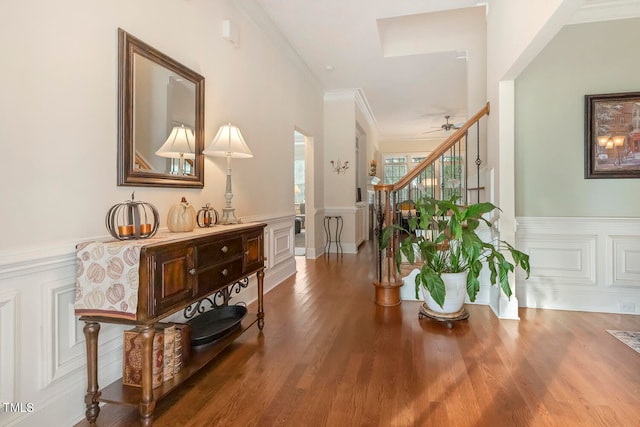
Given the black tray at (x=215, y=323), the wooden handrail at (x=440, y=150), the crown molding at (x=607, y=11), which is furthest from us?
the wooden handrail at (x=440, y=150)

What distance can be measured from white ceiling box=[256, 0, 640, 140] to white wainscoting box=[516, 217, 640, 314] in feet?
6.35

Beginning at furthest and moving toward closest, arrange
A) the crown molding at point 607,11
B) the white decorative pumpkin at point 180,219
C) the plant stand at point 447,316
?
the crown molding at point 607,11, the plant stand at point 447,316, the white decorative pumpkin at point 180,219

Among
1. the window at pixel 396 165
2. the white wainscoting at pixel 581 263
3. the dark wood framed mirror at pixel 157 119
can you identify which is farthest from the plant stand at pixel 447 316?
the window at pixel 396 165

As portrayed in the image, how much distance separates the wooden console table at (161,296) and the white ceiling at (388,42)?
2792mm

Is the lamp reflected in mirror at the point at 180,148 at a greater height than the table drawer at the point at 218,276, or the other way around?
the lamp reflected in mirror at the point at 180,148

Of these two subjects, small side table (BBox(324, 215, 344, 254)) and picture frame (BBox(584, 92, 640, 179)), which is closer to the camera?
picture frame (BBox(584, 92, 640, 179))

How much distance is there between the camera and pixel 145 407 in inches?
60.7

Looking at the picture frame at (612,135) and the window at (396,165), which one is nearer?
the picture frame at (612,135)

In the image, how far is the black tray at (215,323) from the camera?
7.02 feet

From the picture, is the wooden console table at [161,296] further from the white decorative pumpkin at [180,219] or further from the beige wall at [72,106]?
the beige wall at [72,106]

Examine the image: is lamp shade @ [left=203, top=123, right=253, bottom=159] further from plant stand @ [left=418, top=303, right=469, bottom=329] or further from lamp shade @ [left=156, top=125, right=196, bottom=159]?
plant stand @ [left=418, top=303, right=469, bottom=329]

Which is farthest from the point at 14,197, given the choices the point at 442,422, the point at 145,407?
the point at 442,422

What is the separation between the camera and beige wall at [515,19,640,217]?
306 centimetres

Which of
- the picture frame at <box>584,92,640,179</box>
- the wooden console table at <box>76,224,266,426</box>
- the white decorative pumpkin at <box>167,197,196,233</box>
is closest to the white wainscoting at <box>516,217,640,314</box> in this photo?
the picture frame at <box>584,92,640,179</box>
